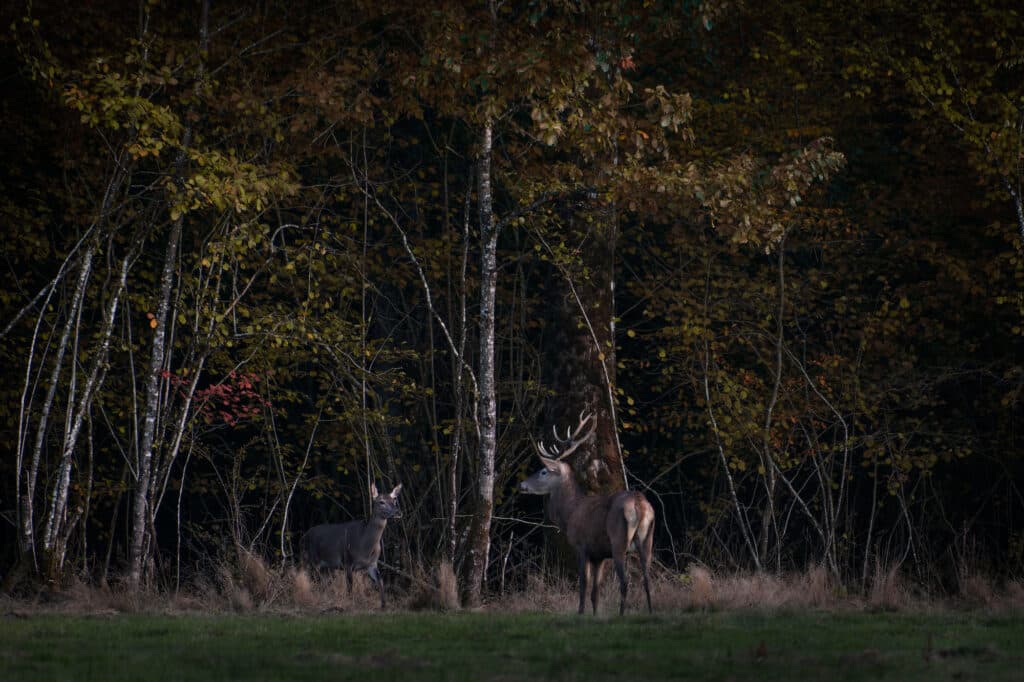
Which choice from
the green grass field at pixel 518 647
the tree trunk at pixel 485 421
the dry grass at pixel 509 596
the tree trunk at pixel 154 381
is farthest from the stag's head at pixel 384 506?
the green grass field at pixel 518 647

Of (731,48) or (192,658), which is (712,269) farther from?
(192,658)

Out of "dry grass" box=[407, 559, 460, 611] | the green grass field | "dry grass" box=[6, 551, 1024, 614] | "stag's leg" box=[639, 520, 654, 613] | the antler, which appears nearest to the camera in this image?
the green grass field

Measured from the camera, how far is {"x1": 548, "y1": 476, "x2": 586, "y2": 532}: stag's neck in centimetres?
1318

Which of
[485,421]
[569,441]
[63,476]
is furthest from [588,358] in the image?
[63,476]

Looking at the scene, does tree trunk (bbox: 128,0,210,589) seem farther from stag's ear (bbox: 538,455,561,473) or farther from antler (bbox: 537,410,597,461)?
stag's ear (bbox: 538,455,561,473)

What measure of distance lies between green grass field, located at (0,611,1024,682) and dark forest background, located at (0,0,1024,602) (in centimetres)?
397

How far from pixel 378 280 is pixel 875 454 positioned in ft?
24.5

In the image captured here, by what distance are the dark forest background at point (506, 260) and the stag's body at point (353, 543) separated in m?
0.55

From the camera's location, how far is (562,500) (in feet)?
43.8

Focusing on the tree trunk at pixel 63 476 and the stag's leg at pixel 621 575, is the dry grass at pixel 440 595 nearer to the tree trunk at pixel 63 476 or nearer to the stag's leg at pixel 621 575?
the stag's leg at pixel 621 575

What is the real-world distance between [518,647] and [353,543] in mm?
6564

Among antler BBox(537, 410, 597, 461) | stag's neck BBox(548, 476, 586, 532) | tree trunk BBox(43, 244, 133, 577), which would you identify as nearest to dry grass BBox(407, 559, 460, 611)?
stag's neck BBox(548, 476, 586, 532)

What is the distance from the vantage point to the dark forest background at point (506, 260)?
554 inches

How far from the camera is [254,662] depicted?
7953 mm
